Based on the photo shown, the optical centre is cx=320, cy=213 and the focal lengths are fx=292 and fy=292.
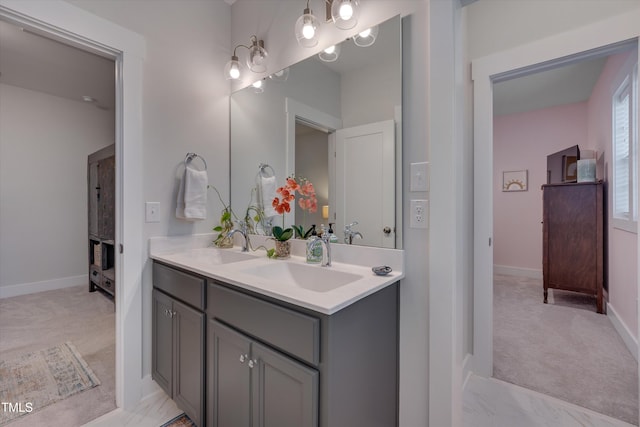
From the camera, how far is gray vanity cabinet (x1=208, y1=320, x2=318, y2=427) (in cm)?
94

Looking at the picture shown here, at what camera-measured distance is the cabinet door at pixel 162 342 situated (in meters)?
1.60

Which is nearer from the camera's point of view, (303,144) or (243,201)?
(303,144)

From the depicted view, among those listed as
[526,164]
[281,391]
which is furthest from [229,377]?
[526,164]

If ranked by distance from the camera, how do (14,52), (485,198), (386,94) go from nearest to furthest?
(386,94) → (485,198) → (14,52)

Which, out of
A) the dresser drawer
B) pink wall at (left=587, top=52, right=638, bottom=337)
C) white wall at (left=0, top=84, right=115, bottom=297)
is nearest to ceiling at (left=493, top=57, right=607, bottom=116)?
pink wall at (left=587, top=52, right=638, bottom=337)

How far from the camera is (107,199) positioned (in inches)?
130

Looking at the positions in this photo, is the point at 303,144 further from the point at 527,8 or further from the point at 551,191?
the point at 551,191

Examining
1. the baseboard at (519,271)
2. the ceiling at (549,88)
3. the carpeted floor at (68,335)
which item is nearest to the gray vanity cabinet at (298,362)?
the carpeted floor at (68,335)

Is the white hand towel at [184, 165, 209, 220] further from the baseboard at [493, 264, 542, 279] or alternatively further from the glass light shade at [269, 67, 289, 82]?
the baseboard at [493, 264, 542, 279]

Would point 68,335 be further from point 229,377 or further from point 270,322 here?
Answer: point 270,322

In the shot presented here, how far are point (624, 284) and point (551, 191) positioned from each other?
127 cm

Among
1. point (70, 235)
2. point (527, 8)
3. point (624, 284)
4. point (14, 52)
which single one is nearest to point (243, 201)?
point (527, 8)

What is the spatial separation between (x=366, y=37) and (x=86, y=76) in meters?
3.37

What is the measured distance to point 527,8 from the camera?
1.79 meters
